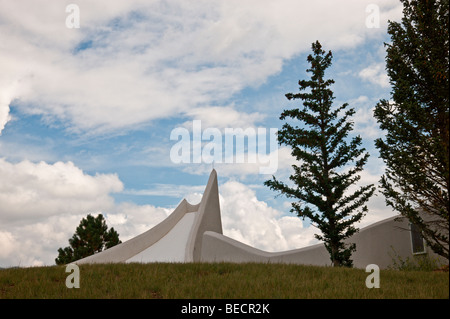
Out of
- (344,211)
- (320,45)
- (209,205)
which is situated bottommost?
(344,211)

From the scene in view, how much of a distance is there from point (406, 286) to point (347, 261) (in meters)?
9.35

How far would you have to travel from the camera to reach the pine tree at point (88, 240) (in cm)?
3219

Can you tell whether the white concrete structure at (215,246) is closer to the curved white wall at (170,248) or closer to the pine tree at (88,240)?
the curved white wall at (170,248)

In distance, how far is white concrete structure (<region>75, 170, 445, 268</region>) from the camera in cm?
2209

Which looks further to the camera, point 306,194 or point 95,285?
point 306,194

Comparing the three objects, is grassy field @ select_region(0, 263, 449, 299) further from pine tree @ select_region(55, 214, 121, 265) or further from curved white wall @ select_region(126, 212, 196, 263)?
pine tree @ select_region(55, 214, 121, 265)

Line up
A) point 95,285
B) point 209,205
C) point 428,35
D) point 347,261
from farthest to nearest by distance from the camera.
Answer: point 209,205, point 347,261, point 428,35, point 95,285

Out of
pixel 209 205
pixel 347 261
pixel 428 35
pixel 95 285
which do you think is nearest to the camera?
pixel 95 285

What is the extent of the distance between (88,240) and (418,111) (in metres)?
26.5

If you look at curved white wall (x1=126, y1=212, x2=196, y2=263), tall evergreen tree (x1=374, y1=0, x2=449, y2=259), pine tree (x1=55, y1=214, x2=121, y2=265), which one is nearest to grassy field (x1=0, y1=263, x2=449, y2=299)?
tall evergreen tree (x1=374, y1=0, x2=449, y2=259)

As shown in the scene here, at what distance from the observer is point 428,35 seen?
1708 cm
